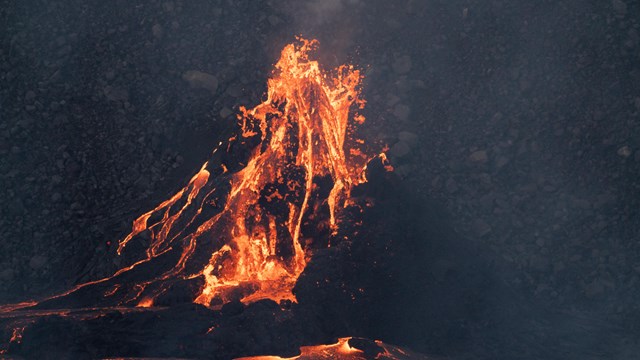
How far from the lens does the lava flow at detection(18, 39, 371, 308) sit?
5.62 m

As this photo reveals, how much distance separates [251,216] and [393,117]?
2072 mm

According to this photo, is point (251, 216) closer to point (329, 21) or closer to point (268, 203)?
point (268, 203)

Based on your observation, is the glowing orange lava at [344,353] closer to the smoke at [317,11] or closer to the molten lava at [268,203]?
the molten lava at [268,203]

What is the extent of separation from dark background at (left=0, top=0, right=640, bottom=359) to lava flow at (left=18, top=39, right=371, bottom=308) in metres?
0.37

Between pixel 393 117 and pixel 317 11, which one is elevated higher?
pixel 317 11

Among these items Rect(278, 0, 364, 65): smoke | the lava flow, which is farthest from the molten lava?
Rect(278, 0, 364, 65): smoke

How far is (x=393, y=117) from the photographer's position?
6699mm

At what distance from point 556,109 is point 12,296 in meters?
6.13

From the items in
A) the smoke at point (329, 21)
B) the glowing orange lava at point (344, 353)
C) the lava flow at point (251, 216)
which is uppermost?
the smoke at point (329, 21)

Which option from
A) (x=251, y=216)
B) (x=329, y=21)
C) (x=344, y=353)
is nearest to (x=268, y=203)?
(x=251, y=216)

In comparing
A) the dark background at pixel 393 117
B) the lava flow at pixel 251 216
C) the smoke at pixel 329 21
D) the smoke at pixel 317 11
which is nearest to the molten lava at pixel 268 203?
the lava flow at pixel 251 216

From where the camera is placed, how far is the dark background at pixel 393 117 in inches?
237

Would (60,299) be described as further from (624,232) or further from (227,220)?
(624,232)

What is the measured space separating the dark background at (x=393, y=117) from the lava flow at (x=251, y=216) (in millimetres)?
367
